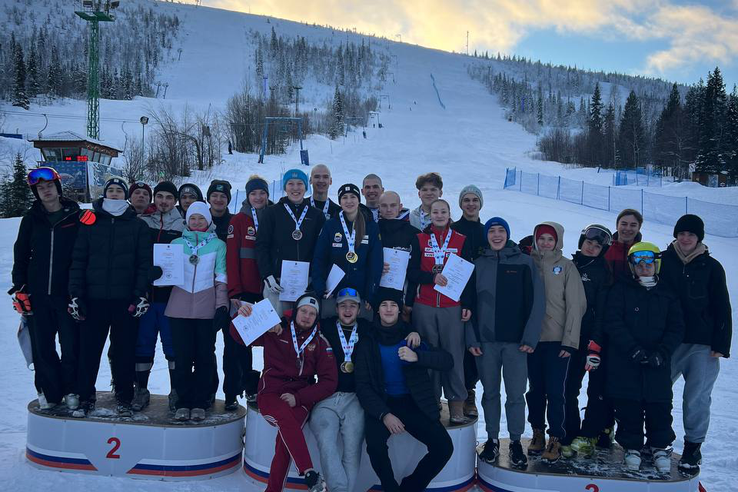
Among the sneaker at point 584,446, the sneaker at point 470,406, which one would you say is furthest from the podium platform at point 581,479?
the sneaker at point 470,406

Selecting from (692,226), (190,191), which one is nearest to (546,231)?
(692,226)

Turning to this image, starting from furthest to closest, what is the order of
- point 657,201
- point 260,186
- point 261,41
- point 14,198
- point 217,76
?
point 261,41 → point 217,76 → point 657,201 → point 14,198 → point 260,186

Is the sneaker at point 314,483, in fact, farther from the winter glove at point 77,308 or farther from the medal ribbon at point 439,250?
the winter glove at point 77,308

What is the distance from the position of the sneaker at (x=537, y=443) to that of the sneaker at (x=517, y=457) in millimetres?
253

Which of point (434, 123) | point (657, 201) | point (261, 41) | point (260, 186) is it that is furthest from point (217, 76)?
point (260, 186)

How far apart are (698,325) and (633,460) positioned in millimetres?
1231

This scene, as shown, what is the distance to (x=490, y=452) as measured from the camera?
4.13 meters

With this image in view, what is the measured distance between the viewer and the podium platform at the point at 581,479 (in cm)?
387

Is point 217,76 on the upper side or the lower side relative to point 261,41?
lower

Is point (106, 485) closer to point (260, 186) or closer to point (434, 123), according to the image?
point (260, 186)

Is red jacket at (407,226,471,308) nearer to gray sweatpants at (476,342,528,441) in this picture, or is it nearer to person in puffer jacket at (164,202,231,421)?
gray sweatpants at (476,342,528,441)

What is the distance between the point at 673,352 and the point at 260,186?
152 inches

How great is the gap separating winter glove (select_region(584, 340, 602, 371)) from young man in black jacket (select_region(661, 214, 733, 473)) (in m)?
0.80

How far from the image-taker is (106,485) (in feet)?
12.9
